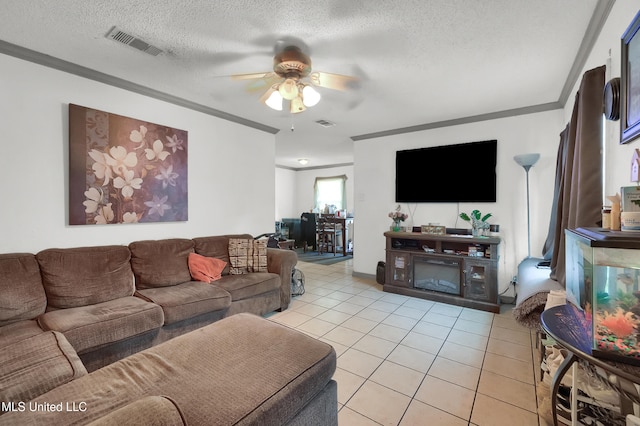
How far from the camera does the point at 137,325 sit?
1.97 m

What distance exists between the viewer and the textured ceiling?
67.5 inches

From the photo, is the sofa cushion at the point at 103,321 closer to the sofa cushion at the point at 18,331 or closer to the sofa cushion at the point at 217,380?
the sofa cushion at the point at 18,331

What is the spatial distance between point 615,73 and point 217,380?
2605 mm

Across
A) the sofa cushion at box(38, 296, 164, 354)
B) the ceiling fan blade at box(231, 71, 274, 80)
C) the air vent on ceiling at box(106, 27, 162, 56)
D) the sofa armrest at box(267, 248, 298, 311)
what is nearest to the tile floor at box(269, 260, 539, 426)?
the sofa armrest at box(267, 248, 298, 311)

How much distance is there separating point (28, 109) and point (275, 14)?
2.12 m

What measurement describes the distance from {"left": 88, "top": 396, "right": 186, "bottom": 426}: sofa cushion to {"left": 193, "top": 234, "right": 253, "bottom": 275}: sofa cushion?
238 cm

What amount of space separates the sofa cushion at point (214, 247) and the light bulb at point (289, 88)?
1.88 metres

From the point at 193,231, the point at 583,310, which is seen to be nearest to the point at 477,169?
the point at 583,310

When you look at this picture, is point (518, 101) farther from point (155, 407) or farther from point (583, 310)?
point (155, 407)

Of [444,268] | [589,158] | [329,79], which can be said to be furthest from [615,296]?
[444,268]

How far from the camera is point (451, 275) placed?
142 inches

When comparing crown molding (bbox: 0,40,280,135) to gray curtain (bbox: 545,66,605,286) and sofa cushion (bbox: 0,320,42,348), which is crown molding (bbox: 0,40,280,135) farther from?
gray curtain (bbox: 545,66,605,286)

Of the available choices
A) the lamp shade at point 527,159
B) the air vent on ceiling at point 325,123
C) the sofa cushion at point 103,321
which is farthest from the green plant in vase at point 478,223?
the sofa cushion at point 103,321

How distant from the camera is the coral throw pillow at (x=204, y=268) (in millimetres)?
2822
